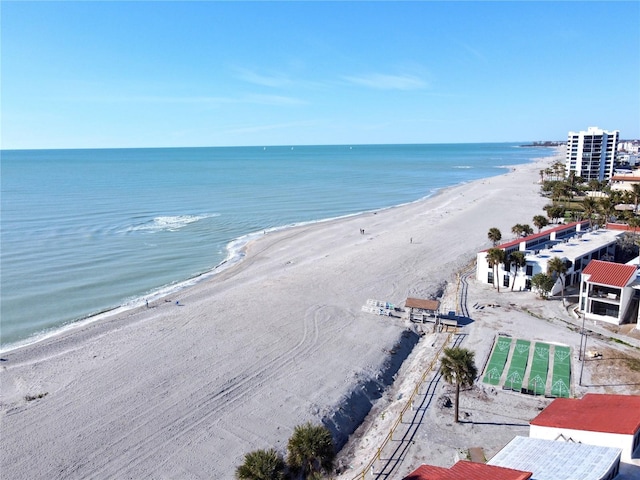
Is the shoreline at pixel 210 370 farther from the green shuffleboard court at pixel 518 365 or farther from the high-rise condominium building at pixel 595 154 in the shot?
the high-rise condominium building at pixel 595 154

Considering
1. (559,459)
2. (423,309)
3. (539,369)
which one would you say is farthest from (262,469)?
(423,309)

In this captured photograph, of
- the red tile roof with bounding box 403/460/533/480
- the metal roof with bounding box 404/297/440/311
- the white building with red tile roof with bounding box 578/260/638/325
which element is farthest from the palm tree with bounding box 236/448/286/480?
the white building with red tile roof with bounding box 578/260/638/325

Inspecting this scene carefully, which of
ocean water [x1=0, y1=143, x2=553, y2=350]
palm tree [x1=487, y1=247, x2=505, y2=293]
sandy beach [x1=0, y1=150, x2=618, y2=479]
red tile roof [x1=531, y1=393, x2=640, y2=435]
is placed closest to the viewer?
red tile roof [x1=531, y1=393, x2=640, y2=435]

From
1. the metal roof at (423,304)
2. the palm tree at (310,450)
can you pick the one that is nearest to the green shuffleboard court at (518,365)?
the metal roof at (423,304)

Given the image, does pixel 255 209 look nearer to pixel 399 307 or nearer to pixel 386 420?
pixel 399 307

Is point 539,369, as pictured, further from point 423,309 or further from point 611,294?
point 611,294

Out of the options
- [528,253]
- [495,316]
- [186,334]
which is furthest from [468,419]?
[528,253]

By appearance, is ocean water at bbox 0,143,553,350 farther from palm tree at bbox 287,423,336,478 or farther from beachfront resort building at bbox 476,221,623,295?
beachfront resort building at bbox 476,221,623,295

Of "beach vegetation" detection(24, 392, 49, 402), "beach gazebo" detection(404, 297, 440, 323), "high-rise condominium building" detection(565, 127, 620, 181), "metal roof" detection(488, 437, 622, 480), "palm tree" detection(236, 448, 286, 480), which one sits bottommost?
"beach vegetation" detection(24, 392, 49, 402)
